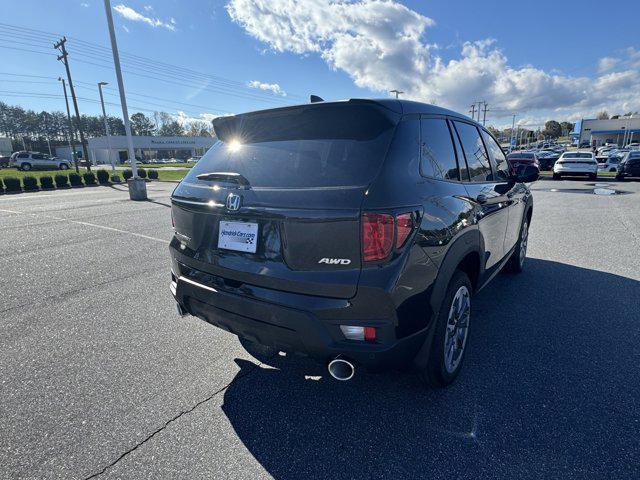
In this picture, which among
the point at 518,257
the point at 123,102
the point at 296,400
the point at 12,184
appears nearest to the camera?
the point at 296,400

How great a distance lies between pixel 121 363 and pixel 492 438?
2.61 metres

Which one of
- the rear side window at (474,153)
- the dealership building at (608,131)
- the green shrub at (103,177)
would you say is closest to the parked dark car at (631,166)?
the rear side window at (474,153)

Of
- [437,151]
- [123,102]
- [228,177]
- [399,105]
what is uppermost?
[123,102]

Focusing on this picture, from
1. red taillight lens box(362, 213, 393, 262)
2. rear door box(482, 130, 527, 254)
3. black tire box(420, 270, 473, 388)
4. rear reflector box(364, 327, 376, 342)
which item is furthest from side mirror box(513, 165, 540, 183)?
rear reflector box(364, 327, 376, 342)

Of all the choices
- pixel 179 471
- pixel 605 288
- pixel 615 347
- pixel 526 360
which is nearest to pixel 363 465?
pixel 179 471

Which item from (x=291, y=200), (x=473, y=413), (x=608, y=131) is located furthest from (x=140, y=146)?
(x=608, y=131)

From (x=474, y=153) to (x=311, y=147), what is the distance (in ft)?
5.47

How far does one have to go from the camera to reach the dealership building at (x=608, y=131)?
275ft

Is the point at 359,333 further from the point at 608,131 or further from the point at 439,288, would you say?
the point at 608,131

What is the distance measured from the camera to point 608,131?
86750 millimetres

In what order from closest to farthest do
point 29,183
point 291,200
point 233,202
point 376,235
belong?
point 376,235 < point 291,200 < point 233,202 < point 29,183

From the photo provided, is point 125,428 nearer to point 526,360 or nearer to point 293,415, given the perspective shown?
point 293,415

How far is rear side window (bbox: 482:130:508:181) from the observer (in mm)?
3552

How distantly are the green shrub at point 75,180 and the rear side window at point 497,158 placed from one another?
76.3ft
